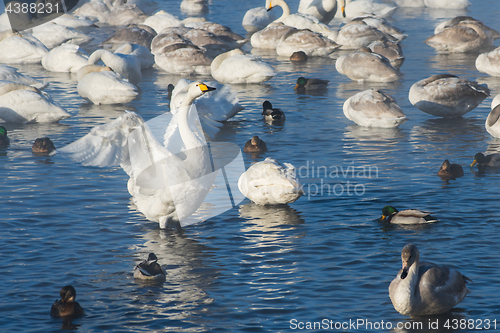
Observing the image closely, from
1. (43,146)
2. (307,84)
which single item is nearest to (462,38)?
(307,84)

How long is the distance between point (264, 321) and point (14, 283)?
399cm

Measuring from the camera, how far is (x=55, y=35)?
106 feet

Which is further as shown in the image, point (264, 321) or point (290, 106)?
point (290, 106)

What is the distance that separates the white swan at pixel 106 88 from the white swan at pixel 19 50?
25.7ft

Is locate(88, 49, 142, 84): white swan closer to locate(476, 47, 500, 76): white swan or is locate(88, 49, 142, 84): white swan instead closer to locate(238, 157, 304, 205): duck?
locate(238, 157, 304, 205): duck

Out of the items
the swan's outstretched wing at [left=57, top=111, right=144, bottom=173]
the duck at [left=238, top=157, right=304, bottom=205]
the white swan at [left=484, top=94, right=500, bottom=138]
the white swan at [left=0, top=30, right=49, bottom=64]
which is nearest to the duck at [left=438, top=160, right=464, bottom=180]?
the white swan at [left=484, top=94, right=500, bottom=138]

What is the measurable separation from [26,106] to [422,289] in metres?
14.3

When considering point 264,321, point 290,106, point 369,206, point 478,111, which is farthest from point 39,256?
point 478,111

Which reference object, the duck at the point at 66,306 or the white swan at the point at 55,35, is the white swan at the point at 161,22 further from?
the duck at the point at 66,306

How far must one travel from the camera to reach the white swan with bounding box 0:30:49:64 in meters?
28.6

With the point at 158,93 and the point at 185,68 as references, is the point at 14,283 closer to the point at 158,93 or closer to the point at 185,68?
the point at 158,93

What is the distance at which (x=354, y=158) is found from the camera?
1623cm

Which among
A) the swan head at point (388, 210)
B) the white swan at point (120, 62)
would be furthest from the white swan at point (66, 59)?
the swan head at point (388, 210)

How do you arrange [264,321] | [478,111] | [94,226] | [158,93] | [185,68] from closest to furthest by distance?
[264,321] → [94,226] → [478,111] → [158,93] → [185,68]
